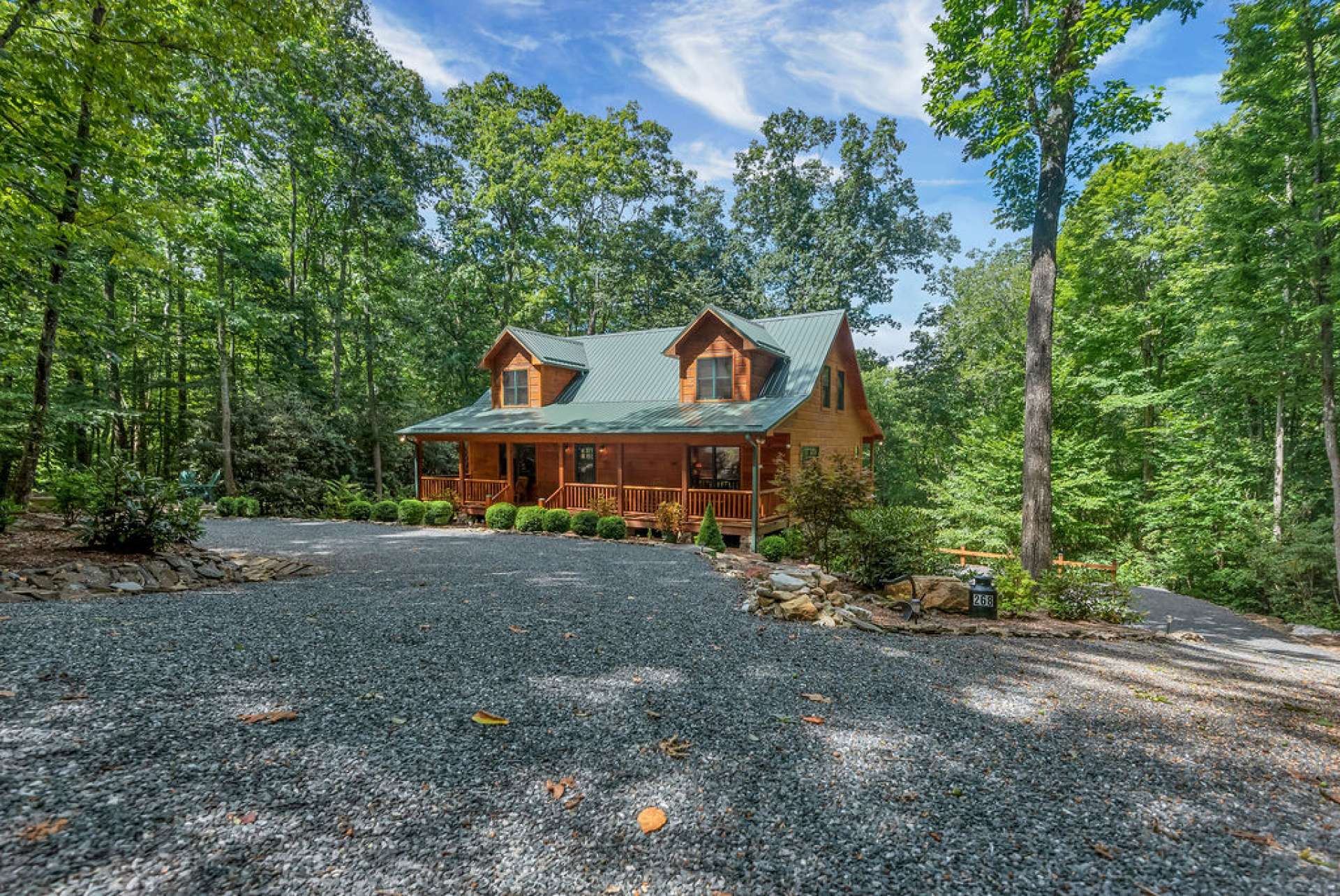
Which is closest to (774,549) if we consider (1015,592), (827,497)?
(827,497)

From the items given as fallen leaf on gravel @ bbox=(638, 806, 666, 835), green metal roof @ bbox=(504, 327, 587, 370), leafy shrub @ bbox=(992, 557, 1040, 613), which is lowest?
leafy shrub @ bbox=(992, 557, 1040, 613)

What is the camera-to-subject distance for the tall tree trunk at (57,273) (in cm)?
684

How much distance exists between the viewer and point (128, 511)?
23.1 ft

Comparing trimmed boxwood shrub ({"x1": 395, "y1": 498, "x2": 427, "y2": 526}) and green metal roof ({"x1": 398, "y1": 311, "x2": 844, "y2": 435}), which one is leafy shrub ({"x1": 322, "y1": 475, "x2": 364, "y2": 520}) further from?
green metal roof ({"x1": 398, "y1": 311, "x2": 844, "y2": 435})

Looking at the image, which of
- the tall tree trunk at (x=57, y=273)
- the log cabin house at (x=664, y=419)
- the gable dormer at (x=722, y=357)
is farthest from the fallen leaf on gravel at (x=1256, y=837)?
the gable dormer at (x=722, y=357)

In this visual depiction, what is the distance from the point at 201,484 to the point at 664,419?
1428 cm

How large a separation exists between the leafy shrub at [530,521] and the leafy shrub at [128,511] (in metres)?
7.44

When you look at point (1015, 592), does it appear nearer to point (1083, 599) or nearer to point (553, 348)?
point (1083, 599)

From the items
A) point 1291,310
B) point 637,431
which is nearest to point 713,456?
point 637,431

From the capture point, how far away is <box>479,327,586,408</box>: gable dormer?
18.3 meters

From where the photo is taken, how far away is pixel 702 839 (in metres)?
2.44

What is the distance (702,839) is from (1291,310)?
624 inches

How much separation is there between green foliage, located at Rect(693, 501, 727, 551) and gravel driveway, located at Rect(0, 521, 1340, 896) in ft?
22.5

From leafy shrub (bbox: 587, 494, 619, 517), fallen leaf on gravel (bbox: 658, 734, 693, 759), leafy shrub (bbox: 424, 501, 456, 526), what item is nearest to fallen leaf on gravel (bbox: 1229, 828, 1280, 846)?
fallen leaf on gravel (bbox: 658, 734, 693, 759)
